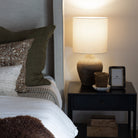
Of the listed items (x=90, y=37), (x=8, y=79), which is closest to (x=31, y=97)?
(x=8, y=79)

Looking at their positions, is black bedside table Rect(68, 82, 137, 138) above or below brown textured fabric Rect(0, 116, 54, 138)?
below

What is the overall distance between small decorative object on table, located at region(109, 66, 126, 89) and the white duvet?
82cm

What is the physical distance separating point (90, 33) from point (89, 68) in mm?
316

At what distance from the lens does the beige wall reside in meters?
2.88

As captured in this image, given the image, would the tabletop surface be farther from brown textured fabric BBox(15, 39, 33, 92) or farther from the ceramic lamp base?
brown textured fabric BBox(15, 39, 33, 92)

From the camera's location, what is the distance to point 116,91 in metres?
2.64

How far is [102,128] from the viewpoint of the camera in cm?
276

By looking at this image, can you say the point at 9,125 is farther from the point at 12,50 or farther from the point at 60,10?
the point at 60,10

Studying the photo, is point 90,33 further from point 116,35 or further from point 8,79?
point 8,79

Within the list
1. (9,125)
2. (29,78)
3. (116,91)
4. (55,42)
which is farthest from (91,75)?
(9,125)

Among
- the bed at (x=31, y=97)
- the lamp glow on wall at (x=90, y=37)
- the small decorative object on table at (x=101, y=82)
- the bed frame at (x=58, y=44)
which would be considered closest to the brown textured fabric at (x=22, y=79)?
the bed at (x=31, y=97)

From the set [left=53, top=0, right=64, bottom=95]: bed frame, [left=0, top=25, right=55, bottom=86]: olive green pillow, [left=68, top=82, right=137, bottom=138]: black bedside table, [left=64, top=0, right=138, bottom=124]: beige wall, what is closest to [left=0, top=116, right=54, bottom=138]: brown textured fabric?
[left=0, top=25, right=55, bottom=86]: olive green pillow

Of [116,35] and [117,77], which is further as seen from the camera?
[116,35]

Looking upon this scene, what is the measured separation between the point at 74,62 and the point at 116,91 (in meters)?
0.57
